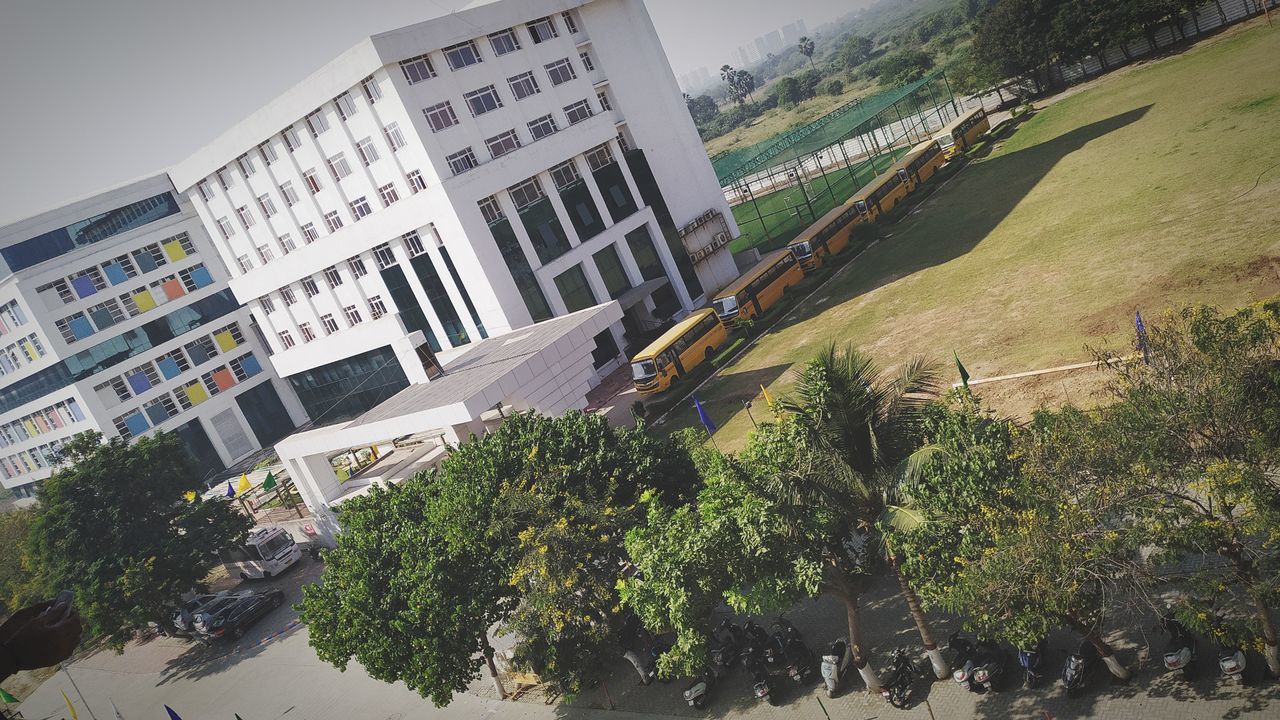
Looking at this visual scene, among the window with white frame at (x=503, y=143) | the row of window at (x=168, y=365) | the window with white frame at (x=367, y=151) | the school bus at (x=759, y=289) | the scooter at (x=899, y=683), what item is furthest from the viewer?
the row of window at (x=168, y=365)

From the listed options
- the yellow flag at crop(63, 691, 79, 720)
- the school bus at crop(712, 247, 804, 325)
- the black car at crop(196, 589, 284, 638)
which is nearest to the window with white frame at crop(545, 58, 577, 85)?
the school bus at crop(712, 247, 804, 325)

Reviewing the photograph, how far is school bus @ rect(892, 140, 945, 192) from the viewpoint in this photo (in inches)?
1816

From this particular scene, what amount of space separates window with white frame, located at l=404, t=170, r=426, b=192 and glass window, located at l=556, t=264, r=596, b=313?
7.67 m

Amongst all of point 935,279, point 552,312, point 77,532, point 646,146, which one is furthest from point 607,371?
point 77,532

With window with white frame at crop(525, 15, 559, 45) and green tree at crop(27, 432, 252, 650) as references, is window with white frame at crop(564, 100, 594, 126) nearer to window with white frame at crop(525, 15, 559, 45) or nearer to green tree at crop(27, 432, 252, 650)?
window with white frame at crop(525, 15, 559, 45)

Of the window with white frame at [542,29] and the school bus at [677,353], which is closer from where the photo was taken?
the school bus at [677,353]

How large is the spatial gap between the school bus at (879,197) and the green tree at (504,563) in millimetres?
28834

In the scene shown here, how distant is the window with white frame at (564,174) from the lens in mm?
40000

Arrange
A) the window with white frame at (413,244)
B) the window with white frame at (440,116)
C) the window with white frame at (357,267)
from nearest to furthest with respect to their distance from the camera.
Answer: the window with white frame at (440,116) < the window with white frame at (413,244) < the window with white frame at (357,267)

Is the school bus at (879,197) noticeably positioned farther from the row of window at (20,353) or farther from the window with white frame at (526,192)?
the row of window at (20,353)

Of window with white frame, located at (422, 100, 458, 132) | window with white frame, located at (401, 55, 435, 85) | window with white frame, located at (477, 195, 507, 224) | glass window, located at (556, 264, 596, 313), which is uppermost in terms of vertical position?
window with white frame, located at (401, 55, 435, 85)

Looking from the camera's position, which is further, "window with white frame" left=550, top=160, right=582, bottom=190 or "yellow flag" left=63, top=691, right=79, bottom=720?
"window with white frame" left=550, top=160, right=582, bottom=190

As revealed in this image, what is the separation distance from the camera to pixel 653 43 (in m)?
46.2

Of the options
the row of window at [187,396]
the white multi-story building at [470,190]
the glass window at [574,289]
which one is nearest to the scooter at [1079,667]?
the white multi-story building at [470,190]
